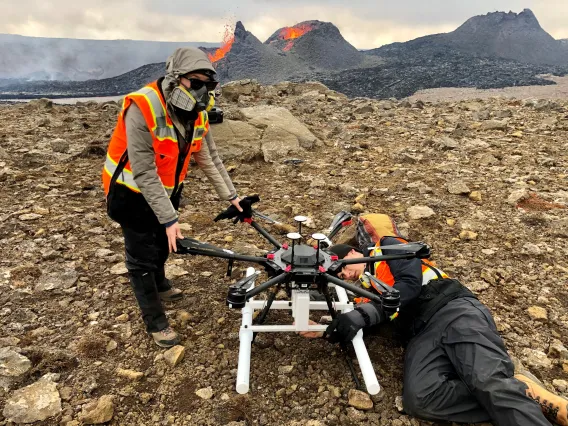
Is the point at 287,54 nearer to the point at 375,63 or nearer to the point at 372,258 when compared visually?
the point at 375,63

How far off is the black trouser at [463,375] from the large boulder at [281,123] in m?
6.07

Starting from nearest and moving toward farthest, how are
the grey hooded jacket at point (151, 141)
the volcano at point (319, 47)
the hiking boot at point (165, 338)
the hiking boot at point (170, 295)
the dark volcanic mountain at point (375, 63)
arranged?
the grey hooded jacket at point (151, 141) → the hiking boot at point (165, 338) → the hiking boot at point (170, 295) → the dark volcanic mountain at point (375, 63) → the volcano at point (319, 47)

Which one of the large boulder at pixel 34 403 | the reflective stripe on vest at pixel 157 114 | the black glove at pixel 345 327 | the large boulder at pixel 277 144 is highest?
the reflective stripe on vest at pixel 157 114

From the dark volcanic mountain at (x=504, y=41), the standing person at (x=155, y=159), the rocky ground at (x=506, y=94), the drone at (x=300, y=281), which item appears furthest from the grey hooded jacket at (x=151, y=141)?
the dark volcanic mountain at (x=504, y=41)

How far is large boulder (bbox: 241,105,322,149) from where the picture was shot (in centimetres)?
880

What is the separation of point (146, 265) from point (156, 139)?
0.97 metres

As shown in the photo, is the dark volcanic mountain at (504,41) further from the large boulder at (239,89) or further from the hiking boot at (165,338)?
the hiking boot at (165,338)

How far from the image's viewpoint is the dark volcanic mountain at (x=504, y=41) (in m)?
55.8

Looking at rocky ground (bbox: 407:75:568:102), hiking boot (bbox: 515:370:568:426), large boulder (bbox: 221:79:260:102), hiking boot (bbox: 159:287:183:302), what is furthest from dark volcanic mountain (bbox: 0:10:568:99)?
hiking boot (bbox: 515:370:568:426)

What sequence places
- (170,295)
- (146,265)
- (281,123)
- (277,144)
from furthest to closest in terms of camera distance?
1. (281,123)
2. (277,144)
3. (170,295)
4. (146,265)

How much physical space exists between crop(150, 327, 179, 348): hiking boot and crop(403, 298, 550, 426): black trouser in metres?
1.67

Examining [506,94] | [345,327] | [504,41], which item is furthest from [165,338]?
[504,41]

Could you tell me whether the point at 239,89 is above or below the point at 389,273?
above

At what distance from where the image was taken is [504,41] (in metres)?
56.8
